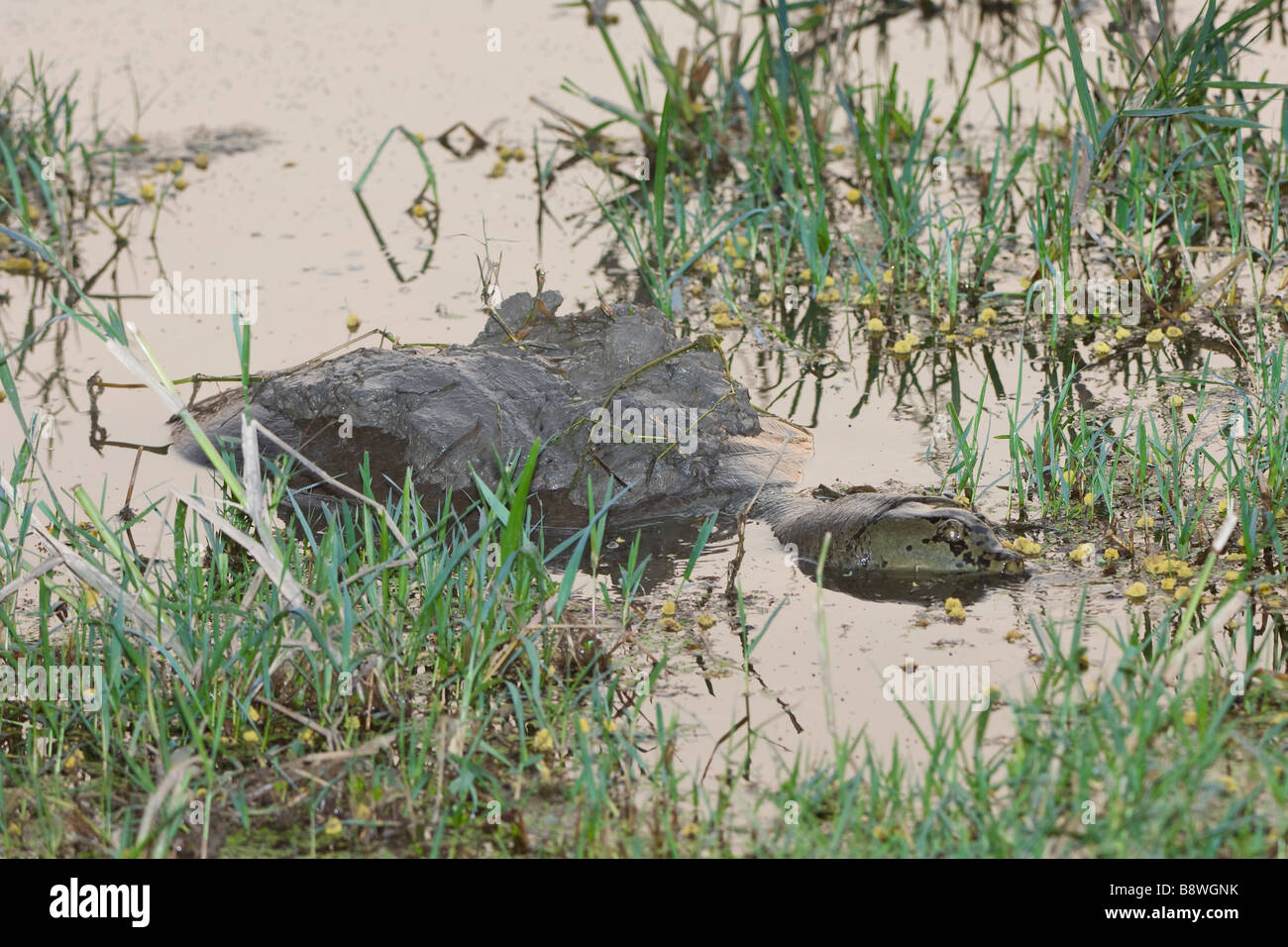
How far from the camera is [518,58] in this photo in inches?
425

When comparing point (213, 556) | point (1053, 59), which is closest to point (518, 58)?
point (1053, 59)

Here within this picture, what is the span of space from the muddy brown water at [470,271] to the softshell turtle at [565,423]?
20 centimetres

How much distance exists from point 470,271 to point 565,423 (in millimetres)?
2498

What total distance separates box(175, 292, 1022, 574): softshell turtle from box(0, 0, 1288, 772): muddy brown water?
0.20m

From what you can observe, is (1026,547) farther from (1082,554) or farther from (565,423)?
(565,423)

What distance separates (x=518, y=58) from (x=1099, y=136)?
5843mm

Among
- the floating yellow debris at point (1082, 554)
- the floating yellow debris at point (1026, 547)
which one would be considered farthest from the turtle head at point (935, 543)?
the floating yellow debris at point (1082, 554)

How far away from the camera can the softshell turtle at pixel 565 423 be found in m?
5.10

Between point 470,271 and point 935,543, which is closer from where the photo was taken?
point 935,543

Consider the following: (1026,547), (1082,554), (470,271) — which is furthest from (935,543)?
(470,271)

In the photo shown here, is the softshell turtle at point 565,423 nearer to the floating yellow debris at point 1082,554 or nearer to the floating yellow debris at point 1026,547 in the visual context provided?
the floating yellow debris at point 1026,547

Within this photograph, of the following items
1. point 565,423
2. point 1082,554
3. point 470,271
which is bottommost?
point 1082,554

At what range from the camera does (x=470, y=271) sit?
7.51 m

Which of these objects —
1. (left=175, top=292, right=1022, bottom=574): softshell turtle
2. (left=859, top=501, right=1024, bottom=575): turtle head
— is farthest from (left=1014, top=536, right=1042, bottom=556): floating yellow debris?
(left=175, top=292, right=1022, bottom=574): softshell turtle
